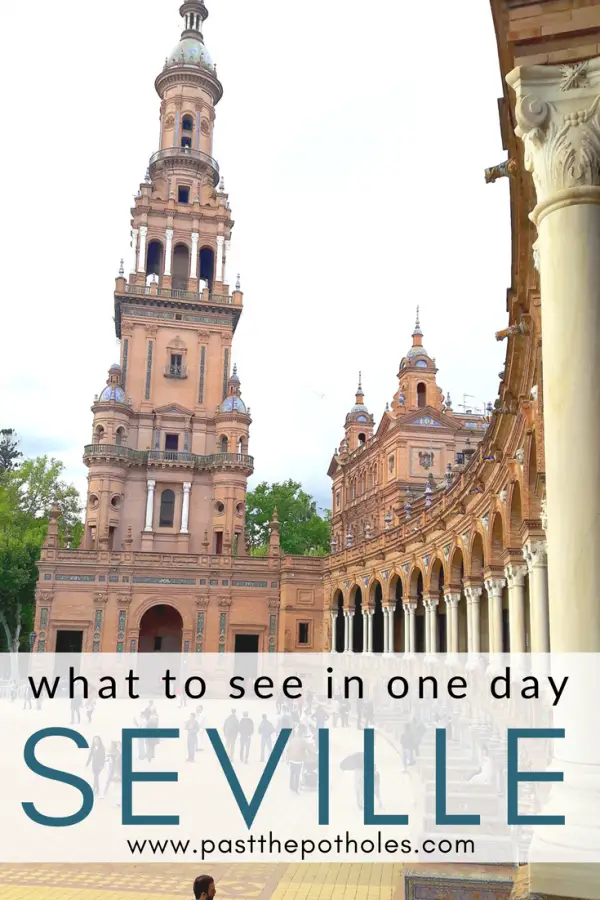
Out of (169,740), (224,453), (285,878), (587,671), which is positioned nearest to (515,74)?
(587,671)

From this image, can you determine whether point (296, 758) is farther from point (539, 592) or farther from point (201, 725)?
point (201, 725)

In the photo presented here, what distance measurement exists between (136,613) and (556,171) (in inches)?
1581

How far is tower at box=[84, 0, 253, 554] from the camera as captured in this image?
49.2 m

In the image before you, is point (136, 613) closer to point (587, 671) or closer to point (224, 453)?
point (224, 453)

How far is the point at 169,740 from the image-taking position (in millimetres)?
24203

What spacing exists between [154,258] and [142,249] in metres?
2.44

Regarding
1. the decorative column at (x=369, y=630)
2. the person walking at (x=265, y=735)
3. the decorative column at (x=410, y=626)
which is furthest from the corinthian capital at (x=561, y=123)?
the decorative column at (x=369, y=630)

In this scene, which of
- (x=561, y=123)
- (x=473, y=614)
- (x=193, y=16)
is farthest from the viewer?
(x=193, y=16)

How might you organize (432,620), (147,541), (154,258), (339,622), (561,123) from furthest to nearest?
(154,258)
(147,541)
(339,622)
(432,620)
(561,123)

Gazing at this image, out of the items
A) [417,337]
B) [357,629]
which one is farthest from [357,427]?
[357,629]

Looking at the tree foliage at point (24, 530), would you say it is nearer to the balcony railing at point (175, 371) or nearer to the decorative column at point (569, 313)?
the balcony railing at point (175, 371)

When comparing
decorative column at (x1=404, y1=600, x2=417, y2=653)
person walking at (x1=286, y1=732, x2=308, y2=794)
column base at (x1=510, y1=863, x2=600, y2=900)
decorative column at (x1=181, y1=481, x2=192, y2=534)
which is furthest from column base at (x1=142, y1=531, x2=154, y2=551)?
column base at (x1=510, y1=863, x2=600, y2=900)

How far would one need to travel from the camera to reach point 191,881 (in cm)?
1098

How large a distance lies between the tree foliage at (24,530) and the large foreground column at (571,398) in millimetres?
43279
